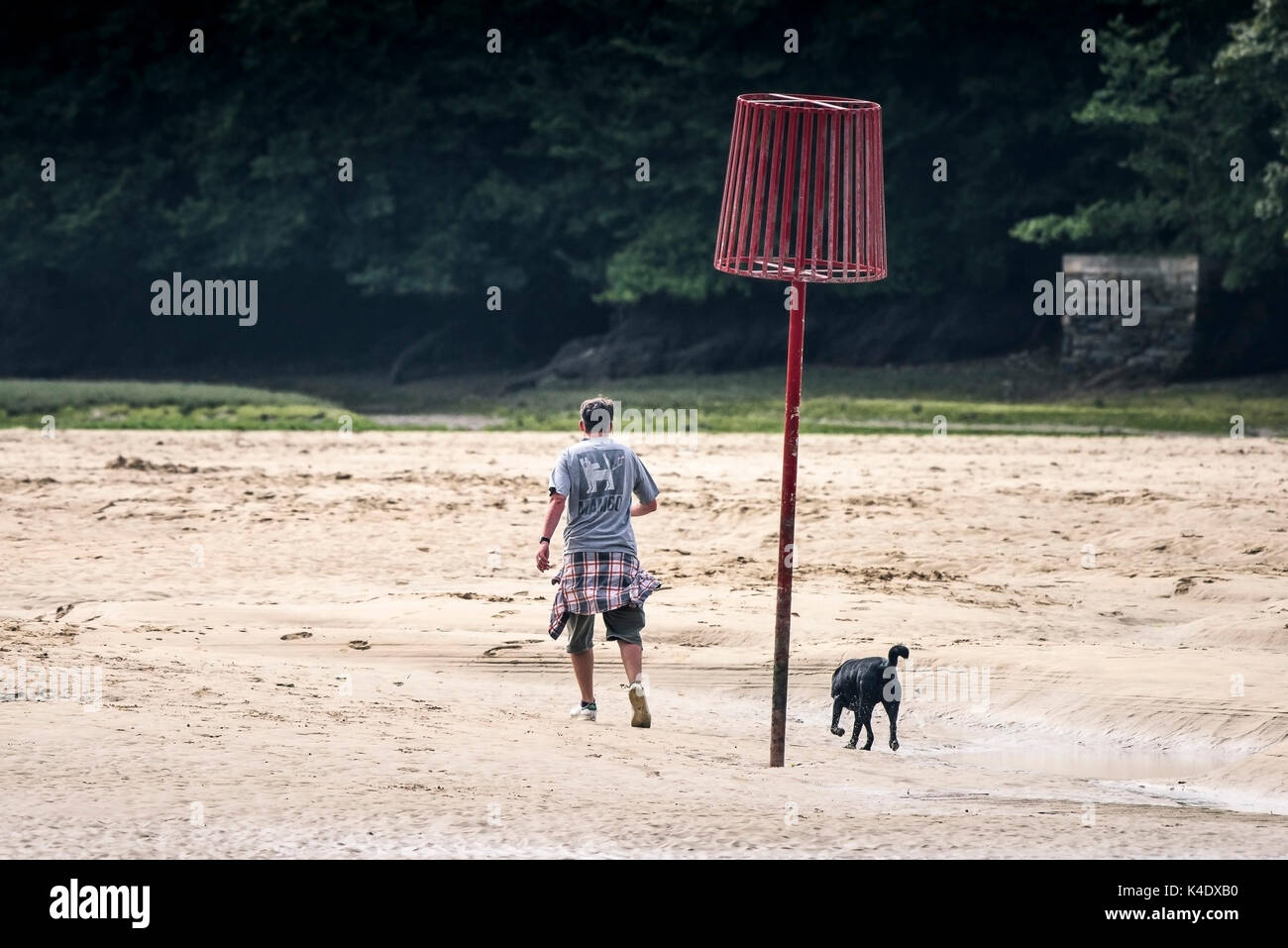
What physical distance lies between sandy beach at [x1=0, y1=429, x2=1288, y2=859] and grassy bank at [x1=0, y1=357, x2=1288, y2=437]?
14.6ft

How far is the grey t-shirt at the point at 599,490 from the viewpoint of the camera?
26.0 feet

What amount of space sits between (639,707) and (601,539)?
830 millimetres

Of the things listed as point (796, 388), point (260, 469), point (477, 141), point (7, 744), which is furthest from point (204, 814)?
point (477, 141)

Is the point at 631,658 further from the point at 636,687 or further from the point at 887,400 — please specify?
the point at 887,400

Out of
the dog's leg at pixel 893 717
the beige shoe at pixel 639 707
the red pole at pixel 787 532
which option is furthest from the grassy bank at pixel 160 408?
the red pole at pixel 787 532

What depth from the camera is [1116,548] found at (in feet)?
43.3

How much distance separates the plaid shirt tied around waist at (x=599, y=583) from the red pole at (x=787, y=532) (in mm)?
841

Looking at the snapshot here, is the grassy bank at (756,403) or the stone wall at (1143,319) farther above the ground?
the stone wall at (1143,319)

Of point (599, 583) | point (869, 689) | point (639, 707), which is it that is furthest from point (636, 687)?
point (869, 689)
